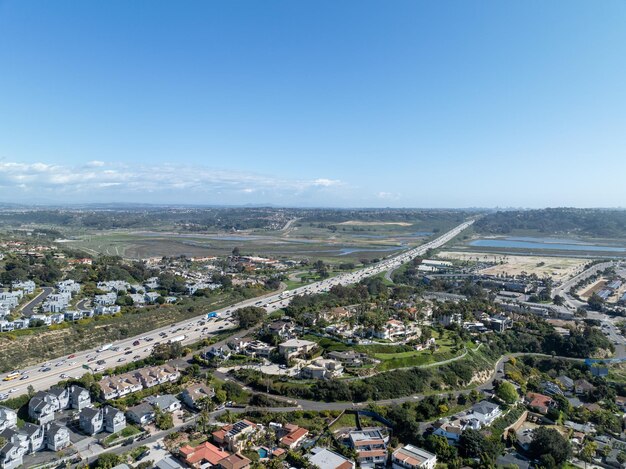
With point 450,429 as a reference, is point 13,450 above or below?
above

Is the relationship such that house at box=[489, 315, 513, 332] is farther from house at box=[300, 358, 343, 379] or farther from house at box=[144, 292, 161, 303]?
house at box=[144, 292, 161, 303]

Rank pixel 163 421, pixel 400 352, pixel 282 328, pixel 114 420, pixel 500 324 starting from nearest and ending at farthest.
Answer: pixel 114 420
pixel 163 421
pixel 400 352
pixel 282 328
pixel 500 324

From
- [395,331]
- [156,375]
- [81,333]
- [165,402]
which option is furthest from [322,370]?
[81,333]

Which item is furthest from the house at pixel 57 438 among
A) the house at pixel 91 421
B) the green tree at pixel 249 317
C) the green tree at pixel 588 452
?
the green tree at pixel 588 452

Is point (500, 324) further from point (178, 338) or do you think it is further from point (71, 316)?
point (71, 316)

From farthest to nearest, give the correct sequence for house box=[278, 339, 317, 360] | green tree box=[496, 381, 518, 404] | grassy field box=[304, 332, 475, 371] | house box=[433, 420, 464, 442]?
house box=[278, 339, 317, 360] < grassy field box=[304, 332, 475, 371] < green tree box=[496, 381, 518, 404] < house box=[433, 420, 464, 442]

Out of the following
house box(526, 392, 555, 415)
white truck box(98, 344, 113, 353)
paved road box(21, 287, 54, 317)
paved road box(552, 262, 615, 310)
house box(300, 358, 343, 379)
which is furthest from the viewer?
paved road box(552, 262, 615, 310)

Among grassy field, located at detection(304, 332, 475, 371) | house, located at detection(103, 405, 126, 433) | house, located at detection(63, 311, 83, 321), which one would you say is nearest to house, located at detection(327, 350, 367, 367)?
grassy field, located at detection(304, 332, 475, 371)
